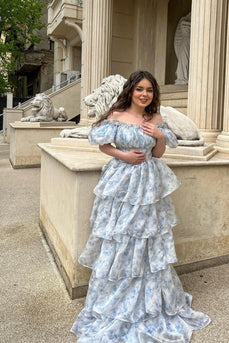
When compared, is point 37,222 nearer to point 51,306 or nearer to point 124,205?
point 51,306

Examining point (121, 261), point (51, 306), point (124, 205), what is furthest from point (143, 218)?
point (51, 306)

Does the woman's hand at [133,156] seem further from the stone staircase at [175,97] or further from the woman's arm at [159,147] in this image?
the stone staircase at [175,97]

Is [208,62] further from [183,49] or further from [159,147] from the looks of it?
[183,49]

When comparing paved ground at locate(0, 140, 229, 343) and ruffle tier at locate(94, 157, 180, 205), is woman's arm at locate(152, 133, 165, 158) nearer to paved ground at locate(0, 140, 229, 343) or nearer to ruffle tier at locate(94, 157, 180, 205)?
ruffle tier at locate(94, 157, 180, 205)

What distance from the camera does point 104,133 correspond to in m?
2.40

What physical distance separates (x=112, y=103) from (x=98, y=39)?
5253 mm

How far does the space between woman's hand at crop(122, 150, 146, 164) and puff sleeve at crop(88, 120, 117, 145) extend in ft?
0.48

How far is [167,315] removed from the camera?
252 centimetres

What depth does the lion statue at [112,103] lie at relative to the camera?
3827 mm

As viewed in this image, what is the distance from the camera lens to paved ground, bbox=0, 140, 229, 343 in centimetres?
248

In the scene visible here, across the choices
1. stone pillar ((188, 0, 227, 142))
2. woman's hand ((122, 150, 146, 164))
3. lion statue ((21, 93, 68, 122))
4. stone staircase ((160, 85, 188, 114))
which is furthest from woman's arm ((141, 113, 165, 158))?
lion statue ((21, 93, 68, 122))

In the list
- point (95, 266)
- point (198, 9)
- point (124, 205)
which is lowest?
point (95, 266)

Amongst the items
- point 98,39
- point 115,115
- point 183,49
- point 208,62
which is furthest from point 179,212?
point 183,49

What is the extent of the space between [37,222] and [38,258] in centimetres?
135
